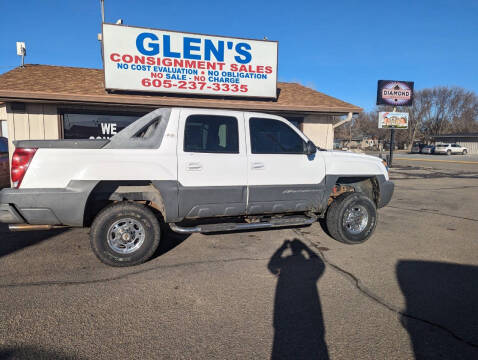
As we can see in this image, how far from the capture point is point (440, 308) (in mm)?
3047

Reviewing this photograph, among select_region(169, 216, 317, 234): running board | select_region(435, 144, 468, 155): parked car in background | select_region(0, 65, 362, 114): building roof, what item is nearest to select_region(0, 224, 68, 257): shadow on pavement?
select_region(169, 216, 317, 234): running board

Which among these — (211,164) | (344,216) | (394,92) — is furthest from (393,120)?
(211,164)

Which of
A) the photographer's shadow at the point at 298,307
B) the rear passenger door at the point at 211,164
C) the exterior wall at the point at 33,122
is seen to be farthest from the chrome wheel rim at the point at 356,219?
the exterior wall at the point at 33,122

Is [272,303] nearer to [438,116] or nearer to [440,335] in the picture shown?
[440,335]

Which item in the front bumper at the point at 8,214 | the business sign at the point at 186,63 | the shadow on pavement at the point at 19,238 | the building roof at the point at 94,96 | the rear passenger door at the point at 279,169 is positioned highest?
the business sign at the point at 186,63

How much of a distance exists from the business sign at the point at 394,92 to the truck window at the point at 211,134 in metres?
19.8

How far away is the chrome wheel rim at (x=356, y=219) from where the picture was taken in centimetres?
511

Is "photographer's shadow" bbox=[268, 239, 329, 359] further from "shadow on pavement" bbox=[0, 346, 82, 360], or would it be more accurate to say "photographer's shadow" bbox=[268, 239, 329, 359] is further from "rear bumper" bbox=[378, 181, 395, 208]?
"rear bumper" bbox=[378, 181, 395, 208]

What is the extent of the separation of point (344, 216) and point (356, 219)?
11.6 inches

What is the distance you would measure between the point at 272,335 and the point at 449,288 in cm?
230

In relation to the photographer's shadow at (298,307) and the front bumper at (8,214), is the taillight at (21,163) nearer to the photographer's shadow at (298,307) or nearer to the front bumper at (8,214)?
the front bumper at (8,214)

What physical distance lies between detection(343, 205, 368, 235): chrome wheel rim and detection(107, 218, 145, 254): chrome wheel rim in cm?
329

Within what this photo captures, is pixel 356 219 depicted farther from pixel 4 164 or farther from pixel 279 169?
pixel 4 164

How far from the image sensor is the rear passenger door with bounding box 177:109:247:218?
4164 mm
